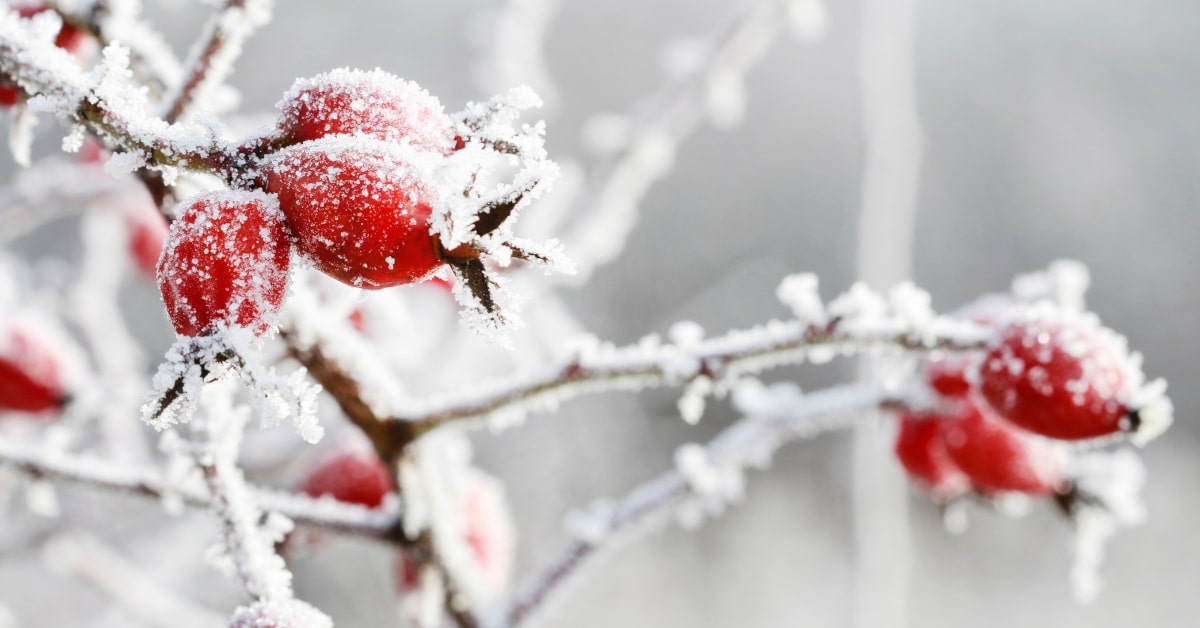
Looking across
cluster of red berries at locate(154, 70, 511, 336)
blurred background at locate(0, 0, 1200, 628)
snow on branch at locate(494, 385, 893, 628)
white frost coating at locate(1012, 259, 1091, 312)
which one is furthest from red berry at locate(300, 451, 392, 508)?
blurred background at locate(0, 0, 1200, 628)

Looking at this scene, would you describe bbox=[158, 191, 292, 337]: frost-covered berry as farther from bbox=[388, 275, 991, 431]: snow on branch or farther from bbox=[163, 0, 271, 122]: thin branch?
bbox=[388, 275, 991, 431]: snow on branch

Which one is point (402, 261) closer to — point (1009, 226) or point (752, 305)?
point (752, 305)

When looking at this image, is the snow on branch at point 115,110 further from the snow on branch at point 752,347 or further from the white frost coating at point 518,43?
the white frost coating at point 518,43

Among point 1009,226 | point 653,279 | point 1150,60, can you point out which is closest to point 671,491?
point 653,279

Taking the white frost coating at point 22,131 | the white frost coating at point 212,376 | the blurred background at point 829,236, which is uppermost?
the blurred background at point 829,236

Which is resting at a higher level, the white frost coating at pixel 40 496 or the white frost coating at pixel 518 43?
the white frost coating at pixel 518 43

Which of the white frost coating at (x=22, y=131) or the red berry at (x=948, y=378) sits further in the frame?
the red berry at (x=948, y=378)

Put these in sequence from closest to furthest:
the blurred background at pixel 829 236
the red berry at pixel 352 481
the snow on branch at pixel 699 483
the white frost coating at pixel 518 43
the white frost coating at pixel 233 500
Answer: the white frost coating at pixel 233 500 < the snow on branch at pixel 699 483 < the red berry at pixel 352 481 < the white frost coating at pixel 518 43 < the blurred background at pixel 829 236

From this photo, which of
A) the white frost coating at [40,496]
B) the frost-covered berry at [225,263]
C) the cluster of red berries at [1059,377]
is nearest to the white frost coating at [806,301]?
the cluster of red berries at [1059,377]
